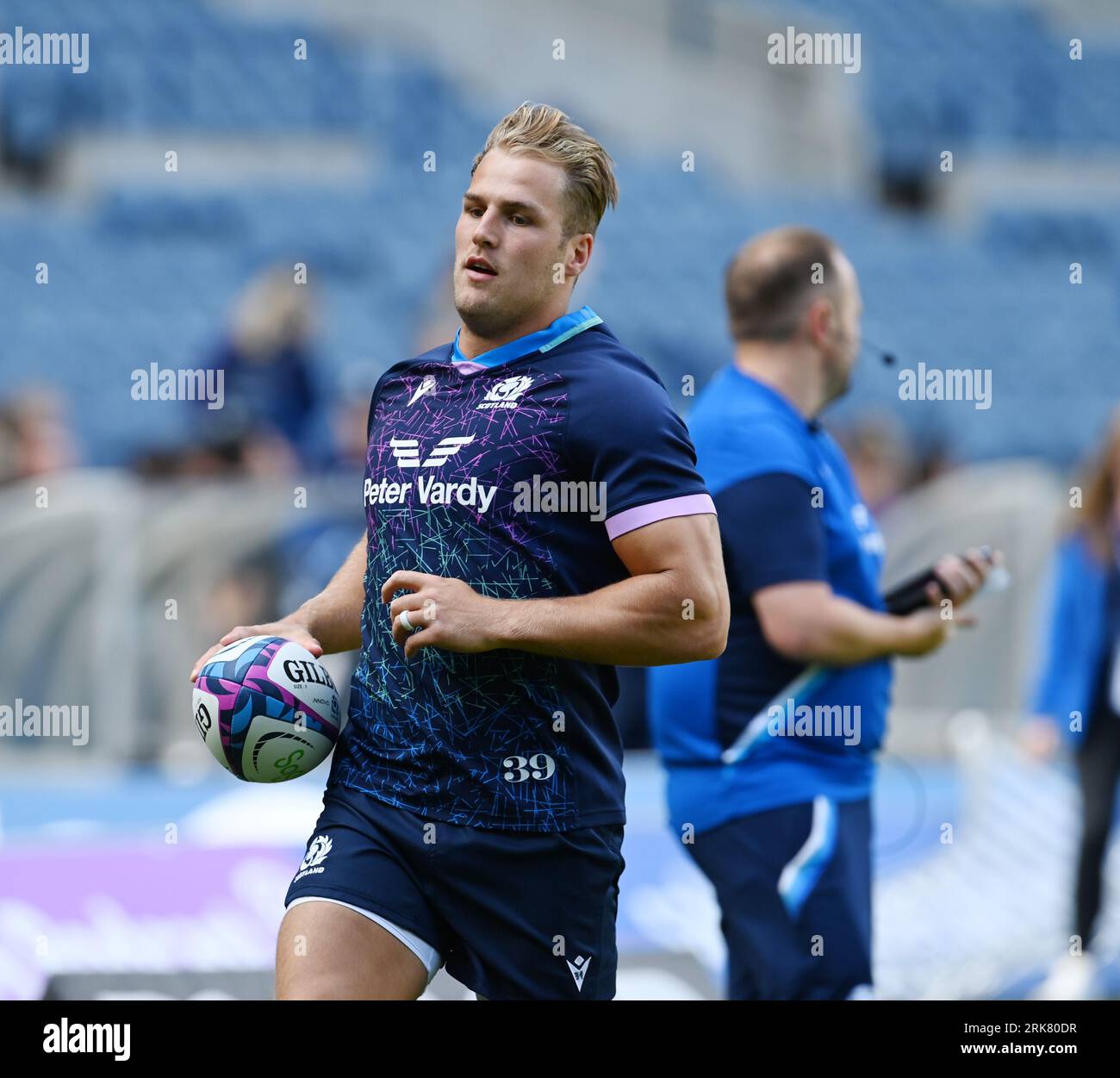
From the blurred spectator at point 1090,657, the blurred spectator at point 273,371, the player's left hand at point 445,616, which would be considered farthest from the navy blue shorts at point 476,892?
the blurred spectator at point 273,371

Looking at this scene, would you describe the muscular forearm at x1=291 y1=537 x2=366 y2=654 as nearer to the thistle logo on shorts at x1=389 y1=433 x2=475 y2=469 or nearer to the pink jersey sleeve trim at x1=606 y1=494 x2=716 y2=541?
the thistle logo on shorts at x1=389 y1=433 x2=475 y2=469

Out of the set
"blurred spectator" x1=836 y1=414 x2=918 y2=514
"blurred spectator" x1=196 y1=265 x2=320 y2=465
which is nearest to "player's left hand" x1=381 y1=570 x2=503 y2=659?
"blurred spectator" x1=196 y1=265 x2=320 y2=465

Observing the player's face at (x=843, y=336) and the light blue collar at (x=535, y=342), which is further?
the player's face at (x=843, y=336)

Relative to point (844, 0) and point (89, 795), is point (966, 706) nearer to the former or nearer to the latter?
point (89, 795)

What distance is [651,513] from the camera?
11.4 ft

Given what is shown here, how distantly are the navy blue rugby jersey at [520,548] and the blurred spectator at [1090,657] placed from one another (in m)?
4.27

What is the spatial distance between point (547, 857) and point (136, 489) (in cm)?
581

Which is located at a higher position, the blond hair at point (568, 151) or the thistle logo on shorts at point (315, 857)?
the blond hair at point (568, 151)

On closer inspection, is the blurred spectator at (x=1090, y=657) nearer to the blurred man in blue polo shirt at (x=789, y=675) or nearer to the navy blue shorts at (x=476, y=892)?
the blurred man in blue polo shirt at (x=789, y=675)

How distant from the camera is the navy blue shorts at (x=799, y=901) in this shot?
454 cm

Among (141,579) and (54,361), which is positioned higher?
(54,361)

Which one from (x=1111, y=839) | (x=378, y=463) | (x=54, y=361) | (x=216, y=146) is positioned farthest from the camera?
(x=216, y=146)
